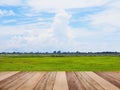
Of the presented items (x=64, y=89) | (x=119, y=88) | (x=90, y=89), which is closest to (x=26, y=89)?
(x=64, y=89)

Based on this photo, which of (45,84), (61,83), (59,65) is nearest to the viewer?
(45,84)

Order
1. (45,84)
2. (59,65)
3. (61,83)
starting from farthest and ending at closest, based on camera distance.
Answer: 1. (59,65)
2. (61,83)
3. (45,84)

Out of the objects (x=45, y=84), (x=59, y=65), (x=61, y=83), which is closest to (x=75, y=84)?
(x=61, y=83)

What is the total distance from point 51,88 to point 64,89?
0.28 metres

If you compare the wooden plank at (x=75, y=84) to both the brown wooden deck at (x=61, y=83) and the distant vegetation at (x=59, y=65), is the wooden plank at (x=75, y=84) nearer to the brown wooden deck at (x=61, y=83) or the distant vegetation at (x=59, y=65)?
the brown wooden deck at (x=61, y=83)

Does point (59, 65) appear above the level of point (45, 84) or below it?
above

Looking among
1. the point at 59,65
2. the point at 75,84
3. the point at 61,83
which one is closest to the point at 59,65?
the point at 59,65

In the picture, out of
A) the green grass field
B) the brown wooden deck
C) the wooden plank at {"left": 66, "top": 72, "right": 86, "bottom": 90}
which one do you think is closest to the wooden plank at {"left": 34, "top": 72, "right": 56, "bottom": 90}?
the brown wooden deck

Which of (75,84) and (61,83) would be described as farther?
(61,83)

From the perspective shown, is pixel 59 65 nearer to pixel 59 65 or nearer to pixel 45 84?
pixel 59 65

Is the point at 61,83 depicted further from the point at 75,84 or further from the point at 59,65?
the point at 59,65

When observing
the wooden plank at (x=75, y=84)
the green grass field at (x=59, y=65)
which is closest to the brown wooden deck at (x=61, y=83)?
the wooden plank at (x=75, y=84)

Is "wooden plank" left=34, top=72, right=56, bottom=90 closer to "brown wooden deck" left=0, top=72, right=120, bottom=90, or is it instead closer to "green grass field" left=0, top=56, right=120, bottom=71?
"brown wooden deck" left=0, top=72, right=120, bottom=90

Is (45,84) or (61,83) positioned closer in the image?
(45,84)
